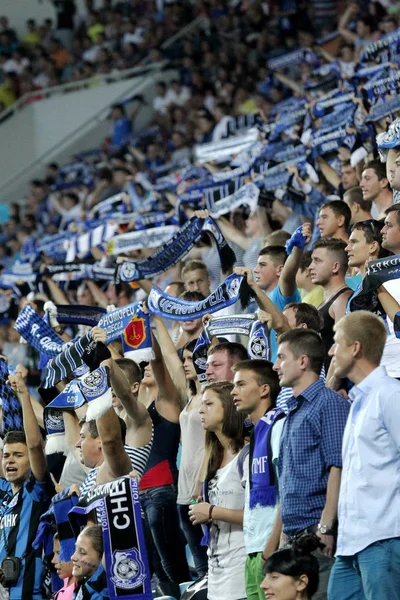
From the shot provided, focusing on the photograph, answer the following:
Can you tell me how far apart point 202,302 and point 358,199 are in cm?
150

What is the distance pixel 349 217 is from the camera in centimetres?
739

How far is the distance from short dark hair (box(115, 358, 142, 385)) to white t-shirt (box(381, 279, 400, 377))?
1.75m

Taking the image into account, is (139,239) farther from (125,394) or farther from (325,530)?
(325,530)

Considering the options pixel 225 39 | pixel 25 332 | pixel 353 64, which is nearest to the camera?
pixel 25 332

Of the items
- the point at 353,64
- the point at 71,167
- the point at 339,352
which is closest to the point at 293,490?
the point at 339,352

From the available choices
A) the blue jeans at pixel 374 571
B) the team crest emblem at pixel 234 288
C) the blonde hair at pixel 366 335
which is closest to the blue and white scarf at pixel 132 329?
the team crest emblem at pixel 234 288

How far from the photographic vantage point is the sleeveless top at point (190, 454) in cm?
645

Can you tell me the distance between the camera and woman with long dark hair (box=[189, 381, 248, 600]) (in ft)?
18.5

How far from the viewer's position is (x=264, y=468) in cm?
542

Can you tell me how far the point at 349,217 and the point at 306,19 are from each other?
975cm

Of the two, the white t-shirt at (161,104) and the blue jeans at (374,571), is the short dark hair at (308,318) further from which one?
the white t-shirt at (161,104)

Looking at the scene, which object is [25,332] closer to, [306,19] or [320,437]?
[320,437]

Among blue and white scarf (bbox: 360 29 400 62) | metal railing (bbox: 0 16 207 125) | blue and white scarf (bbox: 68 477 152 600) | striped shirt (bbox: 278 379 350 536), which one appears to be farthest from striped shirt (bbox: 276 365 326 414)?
metal railing (bbox: 0 16 207 125)

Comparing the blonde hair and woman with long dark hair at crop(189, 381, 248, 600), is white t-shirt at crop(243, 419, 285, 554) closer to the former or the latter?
woman with long dark hair at crop(189, 381, 248, 600)
